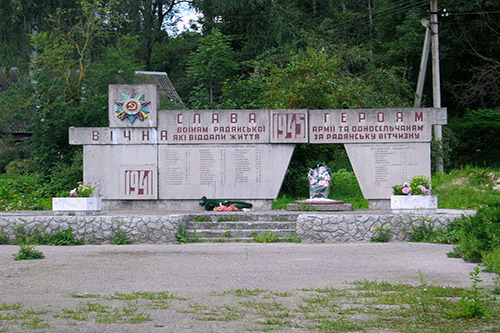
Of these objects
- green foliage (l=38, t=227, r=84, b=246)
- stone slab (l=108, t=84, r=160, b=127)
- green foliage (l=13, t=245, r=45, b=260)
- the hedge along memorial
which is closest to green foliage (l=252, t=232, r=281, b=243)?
the hedge along memorial

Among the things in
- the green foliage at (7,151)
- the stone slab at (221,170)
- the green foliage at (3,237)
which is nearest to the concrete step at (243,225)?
the stone slab at (221,170)

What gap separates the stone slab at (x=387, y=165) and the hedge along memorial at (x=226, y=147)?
0.03 m

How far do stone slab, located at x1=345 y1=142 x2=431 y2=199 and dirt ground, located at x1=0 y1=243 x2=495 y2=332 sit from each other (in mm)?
4377

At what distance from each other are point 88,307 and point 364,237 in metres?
8.54

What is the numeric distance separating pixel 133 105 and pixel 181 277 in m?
9.98

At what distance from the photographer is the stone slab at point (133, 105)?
736 inches

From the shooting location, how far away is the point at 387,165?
721 inches

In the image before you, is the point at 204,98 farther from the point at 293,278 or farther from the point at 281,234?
the point at 293,278

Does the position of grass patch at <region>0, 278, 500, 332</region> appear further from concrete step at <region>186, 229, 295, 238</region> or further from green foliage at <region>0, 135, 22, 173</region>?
green foliage at <region>0, 135, 22, 173</region>

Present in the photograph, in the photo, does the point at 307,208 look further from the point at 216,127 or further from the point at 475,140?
the point at 475,140

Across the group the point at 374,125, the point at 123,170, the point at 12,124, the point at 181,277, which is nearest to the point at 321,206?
the point at 374,125

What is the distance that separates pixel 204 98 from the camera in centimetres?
2494

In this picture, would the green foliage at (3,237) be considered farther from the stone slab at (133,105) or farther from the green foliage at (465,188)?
the green foliage at (465,188)

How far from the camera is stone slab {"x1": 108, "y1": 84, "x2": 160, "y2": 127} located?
1869 cm
